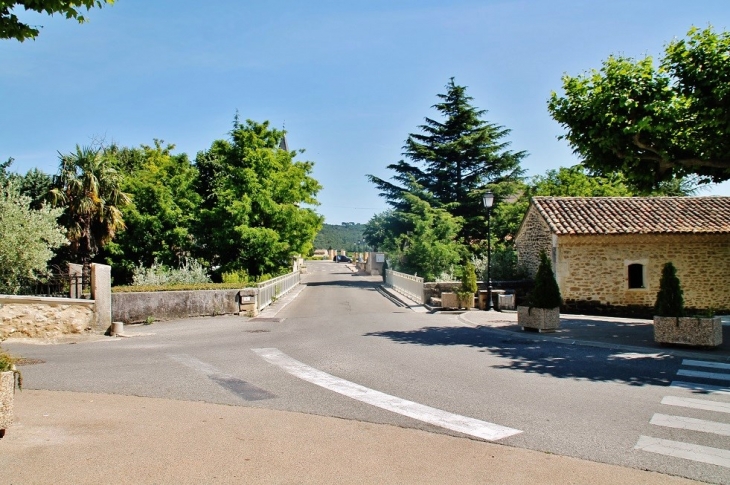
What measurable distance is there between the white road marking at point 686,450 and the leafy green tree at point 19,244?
18.7m

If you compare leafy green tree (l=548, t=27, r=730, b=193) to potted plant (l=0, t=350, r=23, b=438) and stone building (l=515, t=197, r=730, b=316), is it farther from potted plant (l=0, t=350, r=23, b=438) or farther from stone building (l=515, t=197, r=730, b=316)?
potted plant (l=0, t=350, r=23, b=438)

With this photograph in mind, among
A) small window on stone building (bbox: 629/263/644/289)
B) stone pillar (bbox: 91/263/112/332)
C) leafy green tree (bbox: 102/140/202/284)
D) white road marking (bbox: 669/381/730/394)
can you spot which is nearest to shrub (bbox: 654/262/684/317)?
white road marking (bbox: 669/381/730/394)

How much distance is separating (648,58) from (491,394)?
1052cm

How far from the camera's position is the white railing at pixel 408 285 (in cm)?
2398

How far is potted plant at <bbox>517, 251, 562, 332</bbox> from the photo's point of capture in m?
14.1

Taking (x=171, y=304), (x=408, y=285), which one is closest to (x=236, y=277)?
(x=171, y=304)

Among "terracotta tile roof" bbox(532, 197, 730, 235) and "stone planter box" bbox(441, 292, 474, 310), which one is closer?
"stone planter box" bbox(441, 292, 474, 310)

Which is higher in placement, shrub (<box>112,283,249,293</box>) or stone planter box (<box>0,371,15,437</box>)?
shrub (<box>112,283,249,293</box>)

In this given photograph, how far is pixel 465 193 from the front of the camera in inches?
1606

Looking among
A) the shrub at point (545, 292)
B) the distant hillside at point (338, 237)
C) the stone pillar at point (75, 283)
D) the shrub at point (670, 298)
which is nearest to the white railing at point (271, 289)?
the stone pillar at point (75, 283)

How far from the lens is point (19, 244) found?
1766cm

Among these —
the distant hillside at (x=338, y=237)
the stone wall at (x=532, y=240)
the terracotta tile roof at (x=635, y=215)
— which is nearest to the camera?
the terracotta tile roof at (x=635, y=215)

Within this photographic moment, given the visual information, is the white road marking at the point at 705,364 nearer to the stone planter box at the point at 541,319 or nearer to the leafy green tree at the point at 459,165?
the stone planter box at the point at 541,319

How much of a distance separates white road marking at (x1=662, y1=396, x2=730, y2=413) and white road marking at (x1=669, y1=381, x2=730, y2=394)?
693 mm
